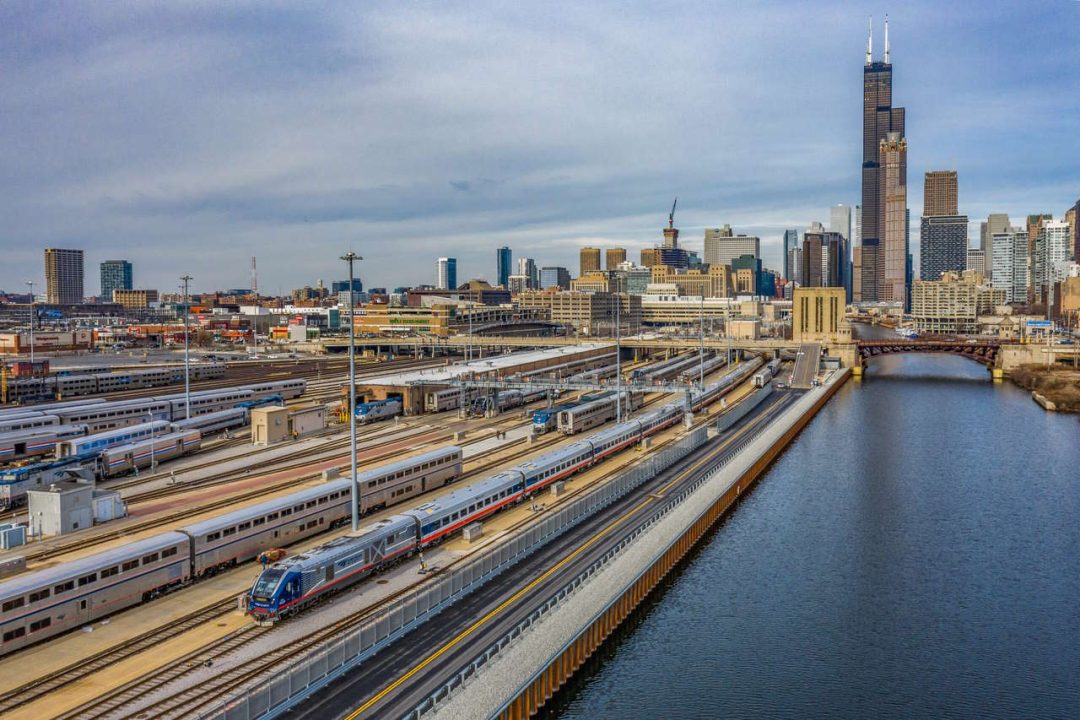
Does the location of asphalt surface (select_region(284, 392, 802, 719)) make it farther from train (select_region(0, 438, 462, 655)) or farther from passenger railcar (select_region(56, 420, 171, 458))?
passenger railcar (select_region(56, 420, 171, 458))

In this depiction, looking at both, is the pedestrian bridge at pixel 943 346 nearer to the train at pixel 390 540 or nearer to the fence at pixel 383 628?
the train at pixel 390 540

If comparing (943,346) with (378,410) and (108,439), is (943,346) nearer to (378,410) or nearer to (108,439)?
(378,410)

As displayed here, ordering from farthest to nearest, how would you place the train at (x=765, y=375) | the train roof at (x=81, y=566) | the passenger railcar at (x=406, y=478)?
the train at (x=765, y=375) → the passenger railcar at (x=406, y=478) → the train roof at (x=81, y=566)

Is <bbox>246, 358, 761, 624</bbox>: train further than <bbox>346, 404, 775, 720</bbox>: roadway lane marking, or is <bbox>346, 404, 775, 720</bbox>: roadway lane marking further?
<bbox>246, 358, 761, 624</bbox>: train

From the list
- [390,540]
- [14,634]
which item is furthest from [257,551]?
[14,634]

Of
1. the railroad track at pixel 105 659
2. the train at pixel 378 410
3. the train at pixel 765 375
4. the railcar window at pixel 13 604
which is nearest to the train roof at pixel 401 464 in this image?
the railroad track at pixel 105 659

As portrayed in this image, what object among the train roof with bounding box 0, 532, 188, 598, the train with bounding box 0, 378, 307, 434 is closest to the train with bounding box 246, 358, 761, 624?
the train roof with bounding box 0, 532, 188, 598

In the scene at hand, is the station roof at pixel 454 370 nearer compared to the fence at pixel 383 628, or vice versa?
the fence at pixel 383 628

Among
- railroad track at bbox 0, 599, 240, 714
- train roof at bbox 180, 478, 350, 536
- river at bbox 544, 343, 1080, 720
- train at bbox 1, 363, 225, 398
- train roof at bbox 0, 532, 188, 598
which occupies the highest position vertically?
train at bbox 1, 363, 225, 398
